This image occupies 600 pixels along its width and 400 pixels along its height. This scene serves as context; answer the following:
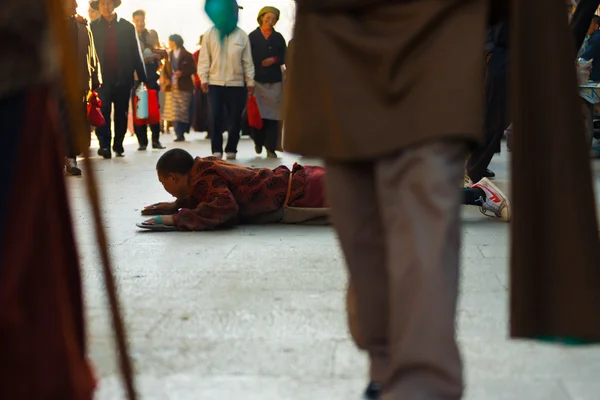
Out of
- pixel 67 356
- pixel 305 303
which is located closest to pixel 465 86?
pixel 67 356

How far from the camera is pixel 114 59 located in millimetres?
11906

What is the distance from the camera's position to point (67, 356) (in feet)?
6.92

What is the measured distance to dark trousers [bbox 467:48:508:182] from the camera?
7000 mm

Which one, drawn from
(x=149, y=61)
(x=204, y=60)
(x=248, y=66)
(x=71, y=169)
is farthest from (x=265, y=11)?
(x=71, y=169)

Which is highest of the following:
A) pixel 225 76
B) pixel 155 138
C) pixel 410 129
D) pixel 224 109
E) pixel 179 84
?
pixel 410 129

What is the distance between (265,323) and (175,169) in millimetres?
2558

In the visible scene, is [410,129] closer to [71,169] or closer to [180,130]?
[71,169]

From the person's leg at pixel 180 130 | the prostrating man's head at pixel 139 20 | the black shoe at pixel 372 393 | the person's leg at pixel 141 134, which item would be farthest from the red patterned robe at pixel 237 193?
the person's leg at pixel 180 130

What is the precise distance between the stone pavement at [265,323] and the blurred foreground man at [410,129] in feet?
2.15

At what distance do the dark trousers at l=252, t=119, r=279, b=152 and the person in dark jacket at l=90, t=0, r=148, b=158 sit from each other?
1.74 m

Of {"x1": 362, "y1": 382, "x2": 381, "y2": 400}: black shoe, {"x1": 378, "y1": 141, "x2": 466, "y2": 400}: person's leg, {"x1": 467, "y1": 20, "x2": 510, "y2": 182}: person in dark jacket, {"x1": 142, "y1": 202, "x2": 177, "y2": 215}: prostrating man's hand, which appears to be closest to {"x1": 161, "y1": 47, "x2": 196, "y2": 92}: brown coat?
{"x1": 467, "y1": 20, "x2": 510, "y2": 182}: person in dark jacket

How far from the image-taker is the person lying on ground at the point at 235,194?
5.93 meters

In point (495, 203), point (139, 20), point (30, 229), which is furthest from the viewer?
point (139, 20)

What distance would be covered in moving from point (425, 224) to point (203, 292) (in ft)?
7.10
